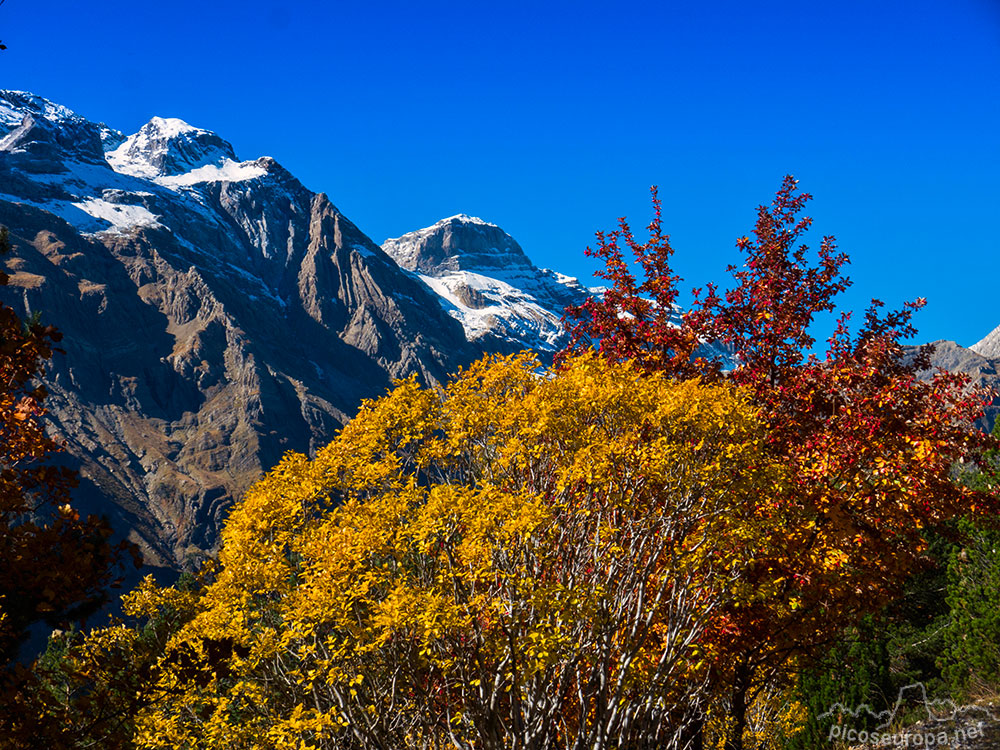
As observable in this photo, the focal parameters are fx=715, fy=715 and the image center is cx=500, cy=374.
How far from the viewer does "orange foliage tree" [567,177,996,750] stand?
12.2 meters

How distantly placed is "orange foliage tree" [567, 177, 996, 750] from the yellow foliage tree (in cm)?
83

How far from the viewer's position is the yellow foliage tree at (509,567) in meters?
11.7

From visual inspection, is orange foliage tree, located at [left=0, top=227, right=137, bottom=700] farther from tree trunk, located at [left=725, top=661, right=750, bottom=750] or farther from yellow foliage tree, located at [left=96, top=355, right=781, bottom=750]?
tree trunk, located at [left=725, top=661, right=750, bottom=750]

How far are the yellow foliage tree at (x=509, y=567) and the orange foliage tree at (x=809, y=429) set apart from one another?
83cm

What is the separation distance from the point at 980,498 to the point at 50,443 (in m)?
15.2

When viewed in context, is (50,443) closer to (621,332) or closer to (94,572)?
(94,572)

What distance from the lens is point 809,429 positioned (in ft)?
45.7

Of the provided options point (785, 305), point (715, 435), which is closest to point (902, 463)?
point (715, 435)

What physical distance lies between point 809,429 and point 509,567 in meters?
6.47

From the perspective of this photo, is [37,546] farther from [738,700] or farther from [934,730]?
[934,730]

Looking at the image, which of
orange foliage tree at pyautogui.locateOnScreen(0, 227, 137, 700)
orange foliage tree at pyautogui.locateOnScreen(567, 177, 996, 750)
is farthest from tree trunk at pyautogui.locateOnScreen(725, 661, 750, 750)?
orange foliage tree at pyautogui.locateOnScreen(0, 227, 137, 700)

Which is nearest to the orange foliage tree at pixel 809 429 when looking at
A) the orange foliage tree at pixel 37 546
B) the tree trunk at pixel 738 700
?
the tree trunk at pixel 738 700

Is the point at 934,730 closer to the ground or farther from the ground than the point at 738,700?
closer to the ground

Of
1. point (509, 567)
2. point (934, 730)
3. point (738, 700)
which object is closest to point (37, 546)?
point (509, 567)
